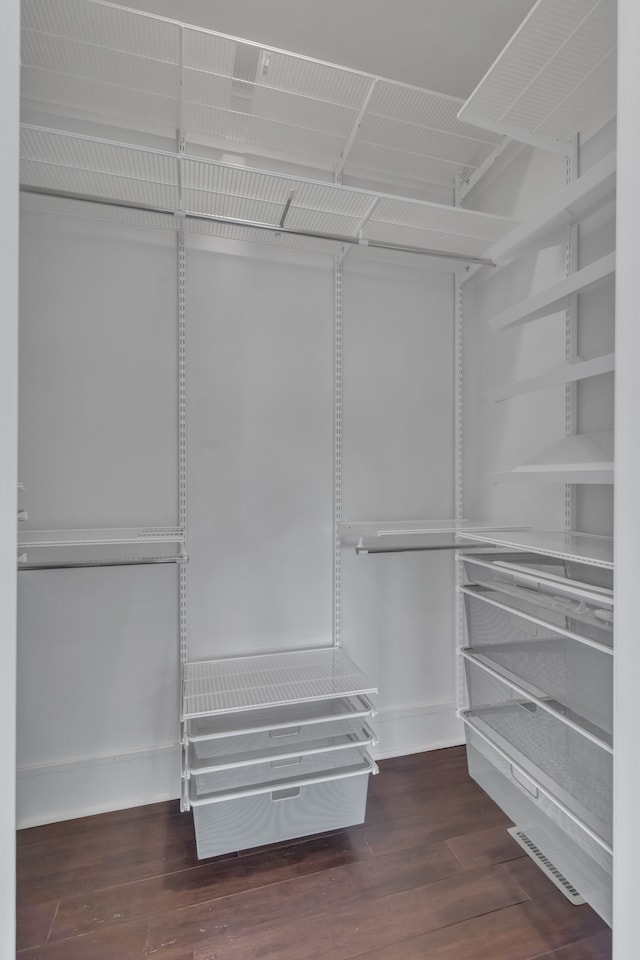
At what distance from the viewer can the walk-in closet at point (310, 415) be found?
1.25 m

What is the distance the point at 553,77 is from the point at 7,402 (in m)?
1.52

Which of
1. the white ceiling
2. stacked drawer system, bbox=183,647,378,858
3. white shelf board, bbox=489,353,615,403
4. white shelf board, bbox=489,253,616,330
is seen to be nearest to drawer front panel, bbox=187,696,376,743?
stacked drawer system, bbox=183,647,378,858

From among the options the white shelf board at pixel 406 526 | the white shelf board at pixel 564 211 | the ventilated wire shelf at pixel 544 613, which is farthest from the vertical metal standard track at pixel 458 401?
the ventilated wire shelf at pixel 544 613

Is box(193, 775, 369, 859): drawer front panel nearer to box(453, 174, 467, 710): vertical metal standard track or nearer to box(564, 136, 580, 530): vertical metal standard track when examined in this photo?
box(453, 174, 467, 710): vertical metal standard track

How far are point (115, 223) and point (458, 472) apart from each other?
157cm

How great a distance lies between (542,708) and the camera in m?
1.15

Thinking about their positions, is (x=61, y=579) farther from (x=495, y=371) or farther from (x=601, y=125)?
(x=601, y=125)

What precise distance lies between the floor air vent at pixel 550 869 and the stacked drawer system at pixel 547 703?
16 centimetres

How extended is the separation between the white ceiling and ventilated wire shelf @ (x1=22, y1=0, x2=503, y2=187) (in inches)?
4.1

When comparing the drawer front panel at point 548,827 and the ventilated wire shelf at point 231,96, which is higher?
the ventilated wire shelf at point 231,96

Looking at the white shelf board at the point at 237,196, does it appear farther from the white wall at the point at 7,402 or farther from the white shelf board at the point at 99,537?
the white shelf board at the point at 99,537

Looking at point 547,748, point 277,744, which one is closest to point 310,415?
point 277,744

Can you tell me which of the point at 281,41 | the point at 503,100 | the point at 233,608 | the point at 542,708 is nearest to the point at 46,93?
the point at 281,41

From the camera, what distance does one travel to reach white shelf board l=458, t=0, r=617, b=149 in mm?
1104
